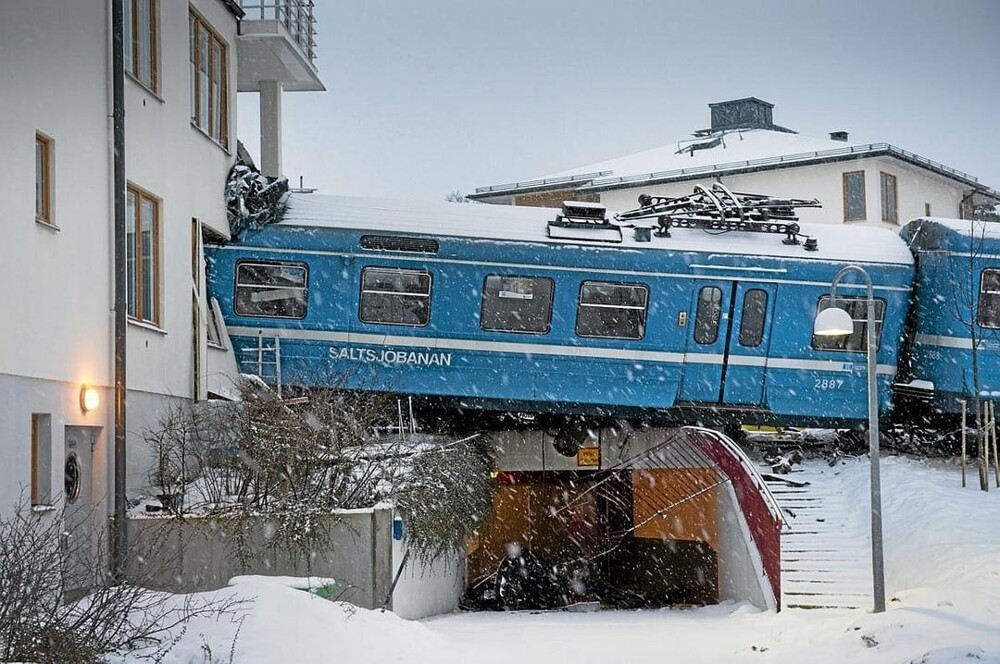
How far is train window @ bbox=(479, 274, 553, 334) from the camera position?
20.0 m

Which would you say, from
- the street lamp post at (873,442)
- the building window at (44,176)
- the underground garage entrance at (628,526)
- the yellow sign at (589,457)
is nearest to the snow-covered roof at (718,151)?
the underground garage entrance at (628,526)

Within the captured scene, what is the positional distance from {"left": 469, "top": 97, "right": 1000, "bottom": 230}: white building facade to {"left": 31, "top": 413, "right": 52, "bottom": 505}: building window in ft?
79.6

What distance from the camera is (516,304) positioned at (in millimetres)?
20109

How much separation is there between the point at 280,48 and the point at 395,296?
5.64 metres

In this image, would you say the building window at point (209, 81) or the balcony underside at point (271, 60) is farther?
the balcony underside at point (271, 60)

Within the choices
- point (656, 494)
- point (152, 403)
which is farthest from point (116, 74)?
point (656, 494)

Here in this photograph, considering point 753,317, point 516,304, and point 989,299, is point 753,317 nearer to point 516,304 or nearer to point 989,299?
point 516,304

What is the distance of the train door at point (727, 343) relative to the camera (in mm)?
20469

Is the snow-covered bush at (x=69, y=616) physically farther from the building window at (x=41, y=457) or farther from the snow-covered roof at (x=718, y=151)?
the snow-covered roof at (x=718, y=151)

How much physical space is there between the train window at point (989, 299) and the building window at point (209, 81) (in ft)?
39.0

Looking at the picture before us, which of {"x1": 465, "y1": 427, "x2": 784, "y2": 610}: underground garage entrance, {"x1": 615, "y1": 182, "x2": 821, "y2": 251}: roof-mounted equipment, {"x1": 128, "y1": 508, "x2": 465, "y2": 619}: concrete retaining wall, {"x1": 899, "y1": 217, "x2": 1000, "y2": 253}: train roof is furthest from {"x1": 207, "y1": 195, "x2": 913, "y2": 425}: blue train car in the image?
{"x1": 128, "y1": 508, "x2": 465, "y2": 619}: concrete retaining wall

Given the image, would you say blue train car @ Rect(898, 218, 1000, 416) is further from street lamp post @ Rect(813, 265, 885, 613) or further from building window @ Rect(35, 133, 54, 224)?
building window @ Rect(35, 133, 54, 224)

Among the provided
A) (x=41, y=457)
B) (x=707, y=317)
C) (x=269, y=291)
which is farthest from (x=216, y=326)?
(x=707, y=317)

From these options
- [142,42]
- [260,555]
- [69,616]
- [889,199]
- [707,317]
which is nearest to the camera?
[69,616]
